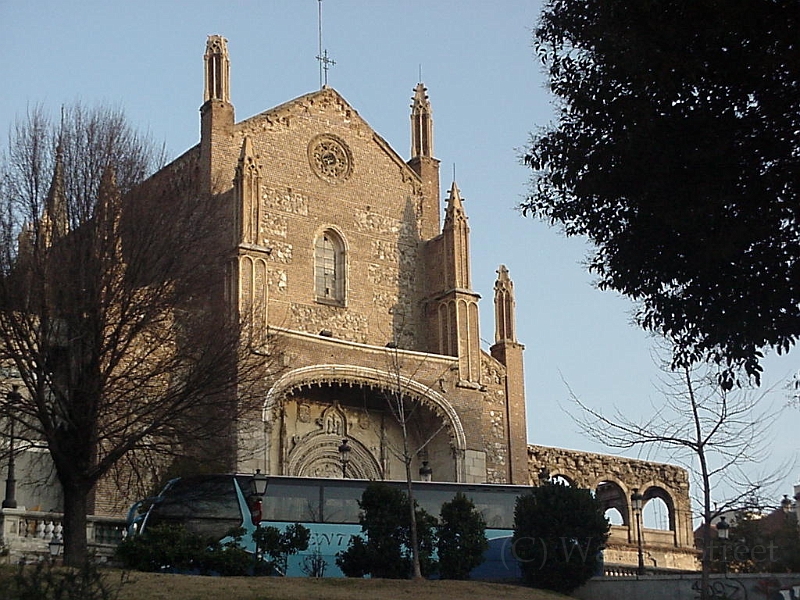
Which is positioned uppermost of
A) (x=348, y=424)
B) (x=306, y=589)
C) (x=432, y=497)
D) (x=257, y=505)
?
(x=348, y=424)

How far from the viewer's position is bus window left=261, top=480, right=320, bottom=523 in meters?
25.9

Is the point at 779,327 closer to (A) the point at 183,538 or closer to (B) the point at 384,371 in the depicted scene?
(A) the point at 183,538

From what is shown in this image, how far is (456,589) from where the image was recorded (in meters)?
21.3

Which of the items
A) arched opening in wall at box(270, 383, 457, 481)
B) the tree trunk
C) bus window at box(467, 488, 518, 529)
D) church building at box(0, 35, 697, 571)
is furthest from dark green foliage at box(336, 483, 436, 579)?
arched opening in wall at box(270, 383, 457, 481)

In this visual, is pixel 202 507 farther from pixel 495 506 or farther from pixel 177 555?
→ pixel 495 506

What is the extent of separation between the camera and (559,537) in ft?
80.4

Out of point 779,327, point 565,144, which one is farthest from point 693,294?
point 565,144

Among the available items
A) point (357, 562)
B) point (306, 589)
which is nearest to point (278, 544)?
point (357, 562)

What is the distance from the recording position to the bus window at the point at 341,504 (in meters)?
26.3

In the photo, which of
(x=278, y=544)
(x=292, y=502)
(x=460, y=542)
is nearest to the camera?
(x=278, y=544)

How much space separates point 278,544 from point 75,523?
11.7 ft

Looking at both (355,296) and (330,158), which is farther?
(330,158)

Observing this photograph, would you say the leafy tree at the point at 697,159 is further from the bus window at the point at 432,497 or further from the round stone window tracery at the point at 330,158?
the round stone window tracery at the point at 330,158

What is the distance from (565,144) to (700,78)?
1.91 meters
